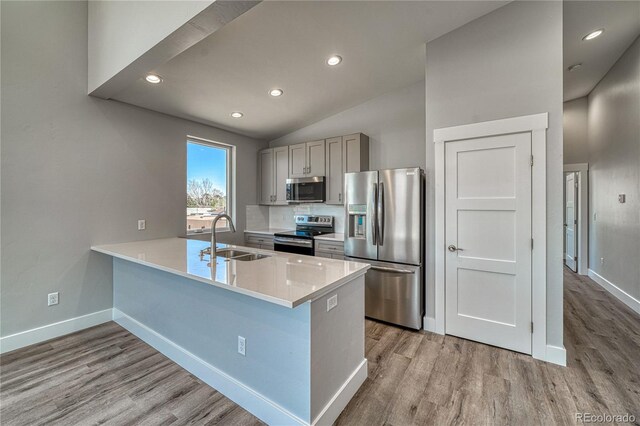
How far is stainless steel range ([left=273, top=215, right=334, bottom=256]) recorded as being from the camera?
3.89 m

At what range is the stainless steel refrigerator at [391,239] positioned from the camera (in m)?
2.85

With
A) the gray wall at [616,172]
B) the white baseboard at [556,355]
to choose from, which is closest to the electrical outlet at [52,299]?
the white baseboard at [556,355]

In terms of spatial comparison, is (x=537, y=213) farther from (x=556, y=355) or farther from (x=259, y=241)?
(x=259, y=241)

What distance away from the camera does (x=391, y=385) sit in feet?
6.53

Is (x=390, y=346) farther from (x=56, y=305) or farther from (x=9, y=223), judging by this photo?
(x=9, y=223)

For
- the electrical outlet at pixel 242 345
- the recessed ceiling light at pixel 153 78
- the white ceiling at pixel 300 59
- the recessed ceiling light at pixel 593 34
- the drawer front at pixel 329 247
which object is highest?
the recessed ceiling light at pixel 593 34

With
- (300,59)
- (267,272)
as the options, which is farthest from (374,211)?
(300,59)

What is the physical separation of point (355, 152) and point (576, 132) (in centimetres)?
432

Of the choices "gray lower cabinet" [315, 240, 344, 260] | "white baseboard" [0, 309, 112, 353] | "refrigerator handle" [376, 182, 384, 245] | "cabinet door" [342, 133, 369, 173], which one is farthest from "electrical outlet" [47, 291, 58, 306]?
"cabinet door" [342, 133, 369, 173]

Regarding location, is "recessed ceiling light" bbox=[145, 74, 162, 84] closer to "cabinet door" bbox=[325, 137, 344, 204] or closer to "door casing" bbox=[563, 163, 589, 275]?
"cabinet door" bbox=[325, 137, 344, 204]

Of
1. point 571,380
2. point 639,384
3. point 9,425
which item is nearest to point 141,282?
point 9,425

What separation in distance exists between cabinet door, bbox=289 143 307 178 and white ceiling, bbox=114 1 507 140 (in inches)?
23.4

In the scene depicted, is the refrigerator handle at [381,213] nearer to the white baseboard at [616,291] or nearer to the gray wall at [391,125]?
the gray wall at [391,125]

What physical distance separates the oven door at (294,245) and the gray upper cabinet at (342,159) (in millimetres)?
722
